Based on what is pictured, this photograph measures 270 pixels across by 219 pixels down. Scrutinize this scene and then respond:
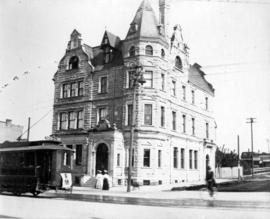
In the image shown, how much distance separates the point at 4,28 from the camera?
416 inches

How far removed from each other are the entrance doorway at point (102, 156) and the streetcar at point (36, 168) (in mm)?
8642

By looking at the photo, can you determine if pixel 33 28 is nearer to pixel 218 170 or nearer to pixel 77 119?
pixel 77 119

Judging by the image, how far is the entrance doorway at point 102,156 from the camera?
25.5 meters

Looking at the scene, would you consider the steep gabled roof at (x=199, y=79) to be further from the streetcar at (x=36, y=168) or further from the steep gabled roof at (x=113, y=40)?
the streetcar at (x=36, y=168)

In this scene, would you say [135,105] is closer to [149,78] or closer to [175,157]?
[149,78]

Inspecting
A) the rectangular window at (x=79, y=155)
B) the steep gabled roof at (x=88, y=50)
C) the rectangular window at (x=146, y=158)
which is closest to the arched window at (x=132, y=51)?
the steep gabled roof at (x=88, y=50)

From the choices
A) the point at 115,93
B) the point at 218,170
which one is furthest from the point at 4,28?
the point at 218,170

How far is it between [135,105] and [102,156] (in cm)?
432

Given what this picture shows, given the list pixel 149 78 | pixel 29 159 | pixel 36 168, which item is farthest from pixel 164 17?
pixel 36 168

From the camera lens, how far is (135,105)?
24.7 metres

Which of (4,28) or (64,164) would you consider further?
(64,164)

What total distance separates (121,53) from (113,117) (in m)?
4.81

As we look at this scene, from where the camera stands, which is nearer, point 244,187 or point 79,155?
point 244,187

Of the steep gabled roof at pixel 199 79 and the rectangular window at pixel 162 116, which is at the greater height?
the steep gabled roof at pixel 199 79
